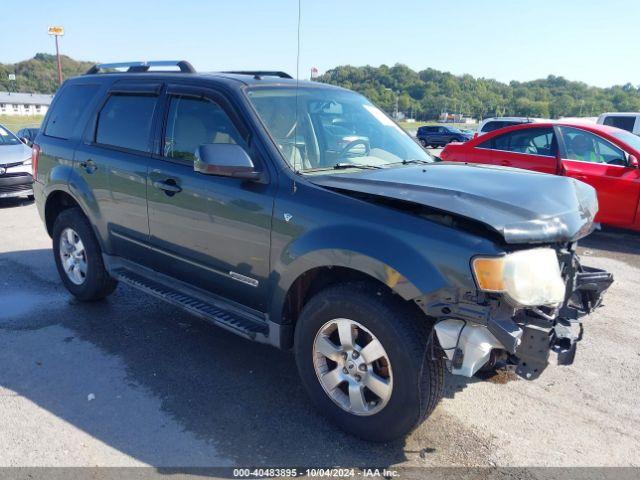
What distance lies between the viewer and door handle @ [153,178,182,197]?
3.78 metres

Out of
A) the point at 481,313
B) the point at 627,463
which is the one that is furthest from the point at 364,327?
the point at 627,463

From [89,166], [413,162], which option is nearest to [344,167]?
[413,162]

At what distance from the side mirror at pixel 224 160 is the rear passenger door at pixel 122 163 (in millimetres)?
1081

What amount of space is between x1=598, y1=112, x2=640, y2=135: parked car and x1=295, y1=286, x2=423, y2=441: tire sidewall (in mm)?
14790

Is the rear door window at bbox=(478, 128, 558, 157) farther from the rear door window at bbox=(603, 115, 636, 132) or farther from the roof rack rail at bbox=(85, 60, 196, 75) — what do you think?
the rear door window at bbox=(603, 115, 636, 132)

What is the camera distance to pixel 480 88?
4791cm

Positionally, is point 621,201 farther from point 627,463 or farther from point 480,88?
point 480,88

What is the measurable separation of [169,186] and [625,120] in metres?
15.3

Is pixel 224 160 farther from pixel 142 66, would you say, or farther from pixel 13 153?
pixel 13 153

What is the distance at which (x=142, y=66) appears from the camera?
15.1 feet

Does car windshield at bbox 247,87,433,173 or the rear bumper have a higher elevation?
car windshield at bbox 247,87,433,173

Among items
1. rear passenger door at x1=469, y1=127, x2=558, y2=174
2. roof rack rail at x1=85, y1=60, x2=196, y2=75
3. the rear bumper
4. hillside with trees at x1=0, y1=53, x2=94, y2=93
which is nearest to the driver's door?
rear passenger door at x1=469, y1=127, x2=558, y2=174

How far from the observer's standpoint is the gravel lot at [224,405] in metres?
2.92

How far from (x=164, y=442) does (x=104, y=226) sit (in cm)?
226
